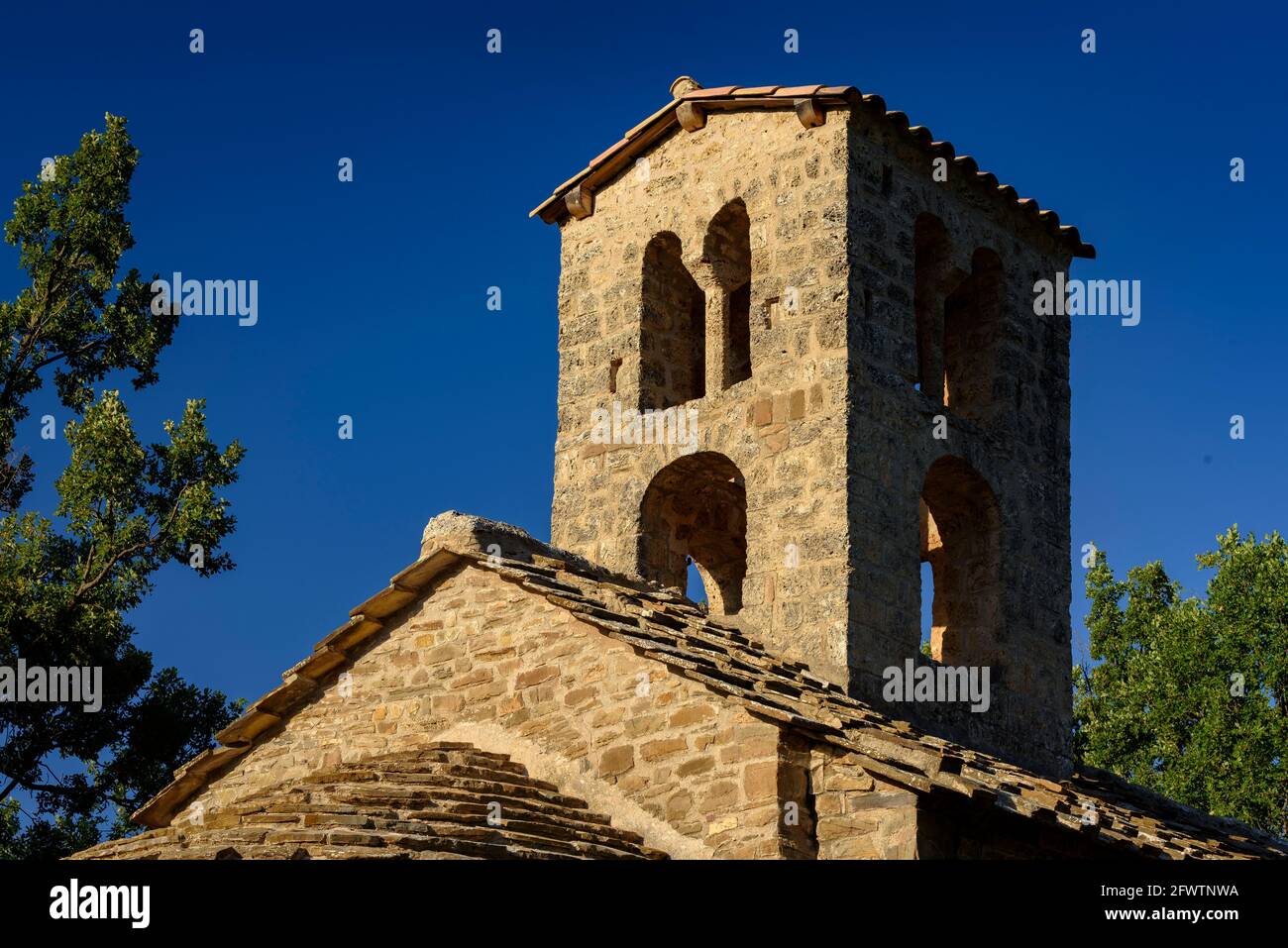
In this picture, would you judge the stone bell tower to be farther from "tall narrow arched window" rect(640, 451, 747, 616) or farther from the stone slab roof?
the stone slab roof

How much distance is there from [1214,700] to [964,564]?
11299mm

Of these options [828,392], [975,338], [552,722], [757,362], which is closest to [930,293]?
[975,338]

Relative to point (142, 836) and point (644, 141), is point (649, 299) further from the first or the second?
point (142, 836)

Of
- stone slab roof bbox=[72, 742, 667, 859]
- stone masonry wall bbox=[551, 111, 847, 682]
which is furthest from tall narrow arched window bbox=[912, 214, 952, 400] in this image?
stone slab roof bbox=[72, 742, 667, 859]

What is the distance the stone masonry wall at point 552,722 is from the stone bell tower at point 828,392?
7.79ft

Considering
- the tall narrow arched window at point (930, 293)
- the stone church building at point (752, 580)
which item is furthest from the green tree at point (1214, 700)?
the tall narrow arched window at point (930, 293)

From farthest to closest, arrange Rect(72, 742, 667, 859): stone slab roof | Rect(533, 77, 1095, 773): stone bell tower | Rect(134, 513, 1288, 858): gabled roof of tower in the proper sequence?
Rect(533, 77, 1095, 773): stone bell tower
Rect(134, 513, 1288, 858): gabled roof of tower
Rect(72, 742, 667, 859): stone slab roof

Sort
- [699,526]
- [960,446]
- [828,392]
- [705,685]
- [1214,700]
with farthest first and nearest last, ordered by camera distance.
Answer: [1214,700] < [699,526] < [960,446] < [828,392] < [705,685]

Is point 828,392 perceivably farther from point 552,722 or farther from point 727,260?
point 552,722

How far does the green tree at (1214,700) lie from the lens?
2481cm

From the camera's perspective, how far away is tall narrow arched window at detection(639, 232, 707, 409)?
1597 centimetres

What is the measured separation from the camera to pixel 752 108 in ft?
51.8

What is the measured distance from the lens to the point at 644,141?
16422 mm

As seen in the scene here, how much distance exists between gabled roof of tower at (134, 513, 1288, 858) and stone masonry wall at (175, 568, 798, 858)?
4.2 inches
